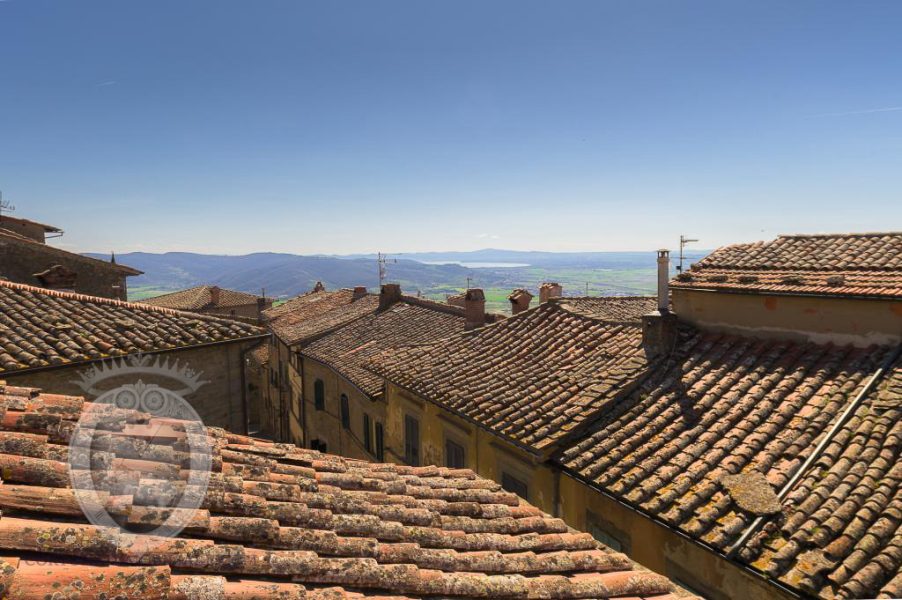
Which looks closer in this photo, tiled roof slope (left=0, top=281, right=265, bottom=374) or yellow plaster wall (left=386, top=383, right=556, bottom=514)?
tiled roof slope (left=0, top=281, right=265, bottom=374)

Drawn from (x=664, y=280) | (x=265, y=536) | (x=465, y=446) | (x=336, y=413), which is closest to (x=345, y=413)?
(x=336, y=413)

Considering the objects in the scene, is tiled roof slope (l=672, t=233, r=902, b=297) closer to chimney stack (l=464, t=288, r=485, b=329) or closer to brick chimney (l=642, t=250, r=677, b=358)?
brick chimney (l=642, t=250, r=677, b=358)

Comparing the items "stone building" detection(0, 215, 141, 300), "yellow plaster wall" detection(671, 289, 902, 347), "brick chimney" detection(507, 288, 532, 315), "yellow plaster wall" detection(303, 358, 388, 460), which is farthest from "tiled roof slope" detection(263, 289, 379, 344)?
"yellow plaster wall" detection(671, 289, 902, 347)

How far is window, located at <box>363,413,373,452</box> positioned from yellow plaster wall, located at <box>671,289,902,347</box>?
11.5 meters

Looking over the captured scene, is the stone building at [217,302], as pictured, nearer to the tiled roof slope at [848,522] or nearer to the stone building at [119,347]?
the stone building at [119,347]

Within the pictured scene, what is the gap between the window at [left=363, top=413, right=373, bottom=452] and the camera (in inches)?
719

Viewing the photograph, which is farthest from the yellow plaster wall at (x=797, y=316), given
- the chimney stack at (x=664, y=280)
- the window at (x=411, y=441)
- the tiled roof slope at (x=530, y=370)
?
the window at (x=411, y=441)

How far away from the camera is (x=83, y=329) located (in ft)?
31.1

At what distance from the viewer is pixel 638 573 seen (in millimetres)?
3908

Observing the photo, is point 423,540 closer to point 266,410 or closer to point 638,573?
point 638,573

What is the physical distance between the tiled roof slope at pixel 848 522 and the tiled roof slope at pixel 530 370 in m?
3.59

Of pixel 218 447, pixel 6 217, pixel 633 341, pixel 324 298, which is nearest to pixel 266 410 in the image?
pixel 324 298

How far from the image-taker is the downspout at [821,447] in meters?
6.04

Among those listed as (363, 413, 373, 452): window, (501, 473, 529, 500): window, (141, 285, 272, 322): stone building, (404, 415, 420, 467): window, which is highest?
(141, 285, 272, 322): stone building
